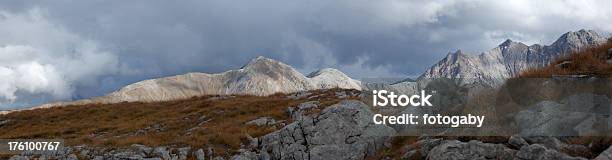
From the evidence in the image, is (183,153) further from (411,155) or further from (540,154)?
(540,154)

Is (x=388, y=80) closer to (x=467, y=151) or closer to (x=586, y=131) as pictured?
(x=467, y=151)

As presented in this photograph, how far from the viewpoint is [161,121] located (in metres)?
45.7

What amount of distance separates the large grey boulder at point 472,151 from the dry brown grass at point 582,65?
5.68 m

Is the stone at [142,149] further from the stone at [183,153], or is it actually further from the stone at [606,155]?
the stone at [606,155]

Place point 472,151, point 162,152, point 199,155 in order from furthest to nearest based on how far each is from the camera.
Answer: point 199,155 < point 162,152 < point 472,151

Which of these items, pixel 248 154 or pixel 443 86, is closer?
pixel 443 86

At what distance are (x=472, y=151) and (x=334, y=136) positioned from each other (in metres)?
10.2

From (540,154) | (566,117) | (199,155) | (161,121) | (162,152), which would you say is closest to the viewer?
(540,154)

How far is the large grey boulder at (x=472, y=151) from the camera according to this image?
19.2m

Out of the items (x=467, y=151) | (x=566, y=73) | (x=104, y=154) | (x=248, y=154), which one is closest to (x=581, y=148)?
(x=467, y=151)

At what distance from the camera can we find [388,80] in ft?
87.0

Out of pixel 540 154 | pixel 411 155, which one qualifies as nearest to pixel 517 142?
pixel 540 154

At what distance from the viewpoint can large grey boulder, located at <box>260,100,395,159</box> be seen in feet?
89.6

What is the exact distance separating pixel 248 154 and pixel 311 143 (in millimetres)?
4574
